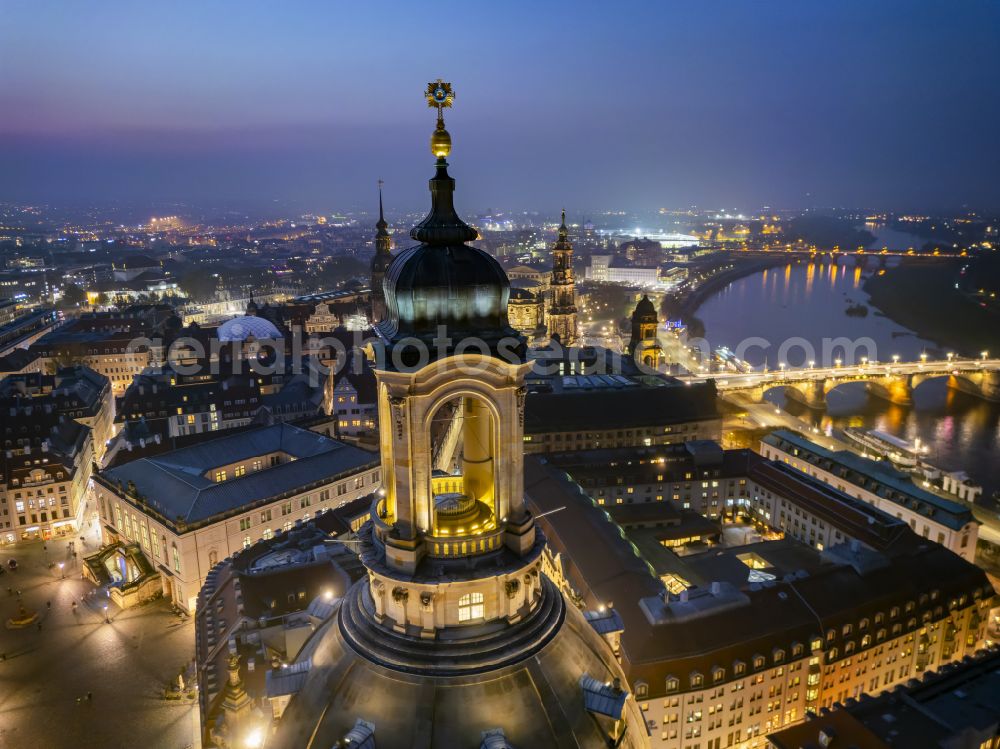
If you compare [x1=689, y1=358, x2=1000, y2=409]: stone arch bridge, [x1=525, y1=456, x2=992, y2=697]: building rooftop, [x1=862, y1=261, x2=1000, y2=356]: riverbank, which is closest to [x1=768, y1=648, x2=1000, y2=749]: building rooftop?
[x1=525, y1=456, x2=992, y2=697]: building rooftop

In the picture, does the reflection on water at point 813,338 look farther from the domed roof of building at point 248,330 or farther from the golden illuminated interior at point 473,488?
the golden illuminated interior at point 473,488

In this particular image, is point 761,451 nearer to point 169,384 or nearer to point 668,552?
point 668,552

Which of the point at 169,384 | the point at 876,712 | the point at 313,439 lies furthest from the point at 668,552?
the point at 169,384

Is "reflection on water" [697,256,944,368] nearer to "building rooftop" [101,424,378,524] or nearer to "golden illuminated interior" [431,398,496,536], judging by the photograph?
"building rooftop" [101,424,378,524]

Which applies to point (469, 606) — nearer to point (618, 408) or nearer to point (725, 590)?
point (725, 590)

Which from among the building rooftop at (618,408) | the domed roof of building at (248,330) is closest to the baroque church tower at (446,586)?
the building rooftop at (618,408)
